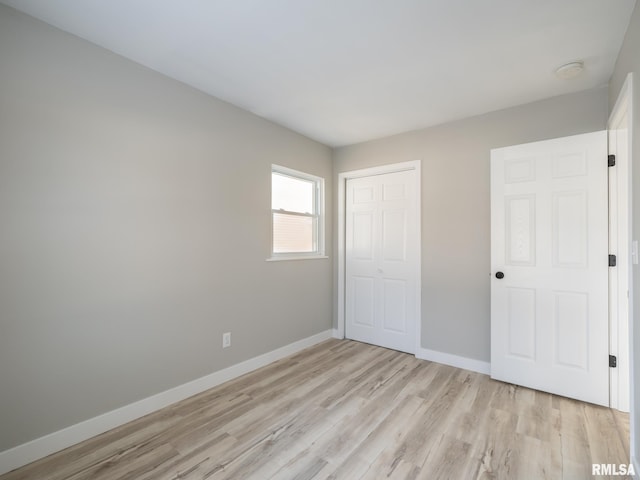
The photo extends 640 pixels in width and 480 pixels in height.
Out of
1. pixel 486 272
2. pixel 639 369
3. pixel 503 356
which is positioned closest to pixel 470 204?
pixel 486 272

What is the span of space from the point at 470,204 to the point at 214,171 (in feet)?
8.05

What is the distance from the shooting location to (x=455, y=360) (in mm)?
3104

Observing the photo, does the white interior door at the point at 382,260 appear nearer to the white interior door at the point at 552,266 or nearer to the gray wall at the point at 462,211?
the gray wall at the point at 462,211

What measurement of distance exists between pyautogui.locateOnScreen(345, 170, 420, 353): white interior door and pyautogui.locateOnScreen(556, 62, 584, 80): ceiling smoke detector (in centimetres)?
146

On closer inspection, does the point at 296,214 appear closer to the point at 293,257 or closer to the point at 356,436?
the point at 293,257

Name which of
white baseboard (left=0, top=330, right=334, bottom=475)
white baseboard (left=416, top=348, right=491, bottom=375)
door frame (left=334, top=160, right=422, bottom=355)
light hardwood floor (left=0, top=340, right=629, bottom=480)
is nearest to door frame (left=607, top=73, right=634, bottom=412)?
light hardwood floor (left=0, top=340, right=629, bottom=480)

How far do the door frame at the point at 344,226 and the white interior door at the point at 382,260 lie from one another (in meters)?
0.04

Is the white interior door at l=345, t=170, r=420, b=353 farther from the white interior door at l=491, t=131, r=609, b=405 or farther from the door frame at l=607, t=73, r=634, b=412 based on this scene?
the door frame at l=607, t=73, r=634, b=412

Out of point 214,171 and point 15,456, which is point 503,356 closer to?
point 214,171

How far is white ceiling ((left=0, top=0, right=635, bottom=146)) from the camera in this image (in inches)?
66.2

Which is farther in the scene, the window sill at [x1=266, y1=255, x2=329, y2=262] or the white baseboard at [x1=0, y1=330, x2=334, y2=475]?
the window sill at [x1=266, y1=255, x2=329, y2=262]

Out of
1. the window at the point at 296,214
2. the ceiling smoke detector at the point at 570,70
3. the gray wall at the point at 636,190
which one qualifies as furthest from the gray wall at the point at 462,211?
the window at the point at 296,214

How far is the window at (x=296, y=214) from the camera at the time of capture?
3355 millimetres

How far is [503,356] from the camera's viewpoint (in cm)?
273
